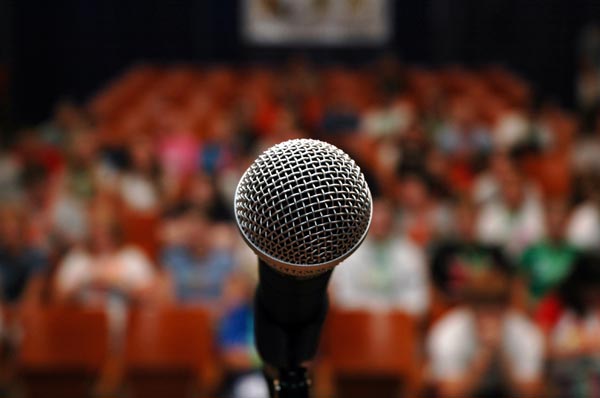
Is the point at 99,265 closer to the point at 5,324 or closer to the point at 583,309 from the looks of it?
the point at 5,324

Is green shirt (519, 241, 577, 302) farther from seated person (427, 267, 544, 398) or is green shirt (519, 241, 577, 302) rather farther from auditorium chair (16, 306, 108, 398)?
auditorium chair (16, 306, 108, 398)

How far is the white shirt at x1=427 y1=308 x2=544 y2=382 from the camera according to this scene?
339 cm

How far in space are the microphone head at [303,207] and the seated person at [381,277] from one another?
3.27 m

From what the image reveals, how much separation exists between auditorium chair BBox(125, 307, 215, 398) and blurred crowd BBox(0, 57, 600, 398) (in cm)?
12

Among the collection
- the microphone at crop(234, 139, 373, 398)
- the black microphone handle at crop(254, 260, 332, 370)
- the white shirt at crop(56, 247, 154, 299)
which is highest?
the microphone at crop(234, 139, 373, 398)

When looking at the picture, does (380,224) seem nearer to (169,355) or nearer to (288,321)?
(169,355)

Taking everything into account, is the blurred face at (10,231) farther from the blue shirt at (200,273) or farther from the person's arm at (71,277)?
the blue shirt at (200,273)

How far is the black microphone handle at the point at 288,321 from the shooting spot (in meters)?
0.99

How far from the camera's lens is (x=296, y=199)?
923mm

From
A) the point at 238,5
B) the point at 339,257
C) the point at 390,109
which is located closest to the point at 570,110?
the point at 390,109

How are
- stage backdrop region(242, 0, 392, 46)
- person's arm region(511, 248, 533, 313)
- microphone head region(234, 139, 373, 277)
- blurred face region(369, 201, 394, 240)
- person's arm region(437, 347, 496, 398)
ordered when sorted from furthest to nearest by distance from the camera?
stage backdrop region(242, 0, 392, 46), blurred face region(369, 201, 394, 240), person's arm region(511, 248, 533, 313), person's arm region(437, 347, 496, 398), microphone head region(234, 139, 373, 277)

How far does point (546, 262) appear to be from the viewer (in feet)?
15.2

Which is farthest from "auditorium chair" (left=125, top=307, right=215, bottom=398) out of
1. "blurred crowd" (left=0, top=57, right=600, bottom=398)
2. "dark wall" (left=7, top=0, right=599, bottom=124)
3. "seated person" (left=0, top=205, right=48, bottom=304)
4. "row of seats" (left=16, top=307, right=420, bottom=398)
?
"dark wall" (left=7, top=0, right=599, bottom=124)

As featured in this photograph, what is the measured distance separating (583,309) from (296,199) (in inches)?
125
